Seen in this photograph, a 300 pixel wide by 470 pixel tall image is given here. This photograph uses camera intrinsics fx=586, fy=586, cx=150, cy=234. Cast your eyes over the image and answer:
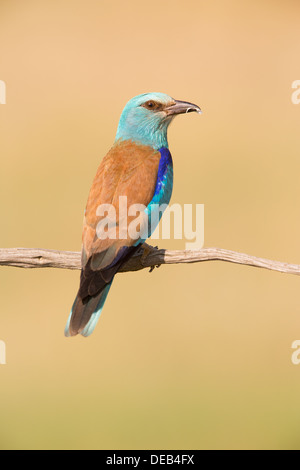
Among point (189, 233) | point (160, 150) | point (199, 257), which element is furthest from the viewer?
point (160, 150)

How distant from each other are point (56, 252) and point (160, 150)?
3.13ft

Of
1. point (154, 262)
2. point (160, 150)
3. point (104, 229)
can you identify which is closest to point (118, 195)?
point (104, 229)

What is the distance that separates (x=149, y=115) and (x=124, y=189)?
→ 2.52 feet

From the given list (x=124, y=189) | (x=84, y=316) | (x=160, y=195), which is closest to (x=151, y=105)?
(x=160, y=195)

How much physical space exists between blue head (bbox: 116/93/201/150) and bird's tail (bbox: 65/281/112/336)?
105 cm

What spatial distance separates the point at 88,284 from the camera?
2.64 metres

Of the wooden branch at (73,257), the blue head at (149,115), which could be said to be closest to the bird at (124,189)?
the blue head at (149,115)

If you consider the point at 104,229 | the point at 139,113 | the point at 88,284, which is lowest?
the point at 88,284

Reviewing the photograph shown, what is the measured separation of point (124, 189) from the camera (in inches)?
112

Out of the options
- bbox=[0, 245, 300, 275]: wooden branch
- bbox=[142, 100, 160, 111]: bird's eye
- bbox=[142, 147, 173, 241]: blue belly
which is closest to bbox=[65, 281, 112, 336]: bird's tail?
bbox=[0, 245, 300, 275]: wooden branch

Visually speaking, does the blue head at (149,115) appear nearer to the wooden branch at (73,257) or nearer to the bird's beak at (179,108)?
the bird's beak at (179,108)

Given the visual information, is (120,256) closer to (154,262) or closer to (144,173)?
(154,262)

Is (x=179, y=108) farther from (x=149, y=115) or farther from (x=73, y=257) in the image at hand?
(x=73, y=257)

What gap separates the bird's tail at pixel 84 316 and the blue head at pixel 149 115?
1054 millimetres
